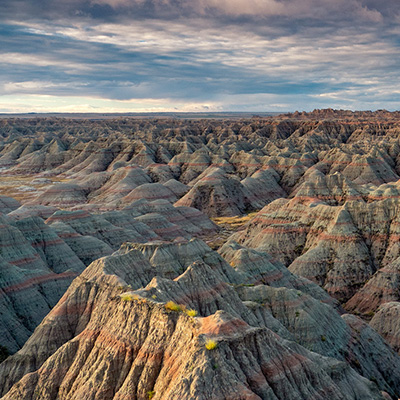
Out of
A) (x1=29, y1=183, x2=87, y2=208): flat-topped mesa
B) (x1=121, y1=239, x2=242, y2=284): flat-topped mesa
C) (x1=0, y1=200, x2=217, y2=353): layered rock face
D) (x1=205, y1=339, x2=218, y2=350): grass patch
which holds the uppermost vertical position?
(x1=205, y1=339, x2=218, y2=350): grass patch

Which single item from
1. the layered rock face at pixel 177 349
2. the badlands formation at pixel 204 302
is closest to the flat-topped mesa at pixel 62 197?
the badlands formation at pixel 204 302

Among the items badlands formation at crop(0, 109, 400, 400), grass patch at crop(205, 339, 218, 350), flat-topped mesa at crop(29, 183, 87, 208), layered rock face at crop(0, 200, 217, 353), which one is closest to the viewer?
grass patch at crop(205, 339, 218, 350)

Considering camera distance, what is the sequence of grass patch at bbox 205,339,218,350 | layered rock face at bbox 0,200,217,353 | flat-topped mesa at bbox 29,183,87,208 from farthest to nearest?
flat-topped mesa at bbox 29,183,87,208
layered rock face at bbox 0,200,217,353
grass patch at bbox 205,339,218,350

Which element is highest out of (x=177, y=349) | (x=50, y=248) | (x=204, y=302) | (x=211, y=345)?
(x=211, y=345)

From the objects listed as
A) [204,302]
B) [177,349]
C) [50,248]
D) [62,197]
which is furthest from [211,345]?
[62,197]

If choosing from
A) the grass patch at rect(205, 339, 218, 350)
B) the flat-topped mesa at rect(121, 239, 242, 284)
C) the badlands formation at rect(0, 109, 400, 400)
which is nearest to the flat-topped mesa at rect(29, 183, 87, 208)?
the badlands formation at rect(0, 109, 400, 400)

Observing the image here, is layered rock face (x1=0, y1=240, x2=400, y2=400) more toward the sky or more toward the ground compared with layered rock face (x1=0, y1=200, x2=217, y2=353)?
more toward the sky

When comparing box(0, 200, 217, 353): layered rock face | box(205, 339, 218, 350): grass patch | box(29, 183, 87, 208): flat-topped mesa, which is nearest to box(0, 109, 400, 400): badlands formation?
box(205, 339, 218, 350): grass patch

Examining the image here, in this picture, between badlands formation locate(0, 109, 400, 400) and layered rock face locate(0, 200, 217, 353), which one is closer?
badlands formation locate(0, 109, 400, 400)

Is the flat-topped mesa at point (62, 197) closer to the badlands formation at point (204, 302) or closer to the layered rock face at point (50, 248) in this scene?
the badlands formation at point (204, 302)

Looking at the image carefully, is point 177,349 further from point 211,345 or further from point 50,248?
point 50,248

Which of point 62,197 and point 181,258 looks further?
→ point 62,197

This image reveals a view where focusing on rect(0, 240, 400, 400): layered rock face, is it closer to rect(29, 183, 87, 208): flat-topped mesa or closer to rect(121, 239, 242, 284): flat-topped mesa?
rect(121, 239, 242, 284): flat-topped mesa
